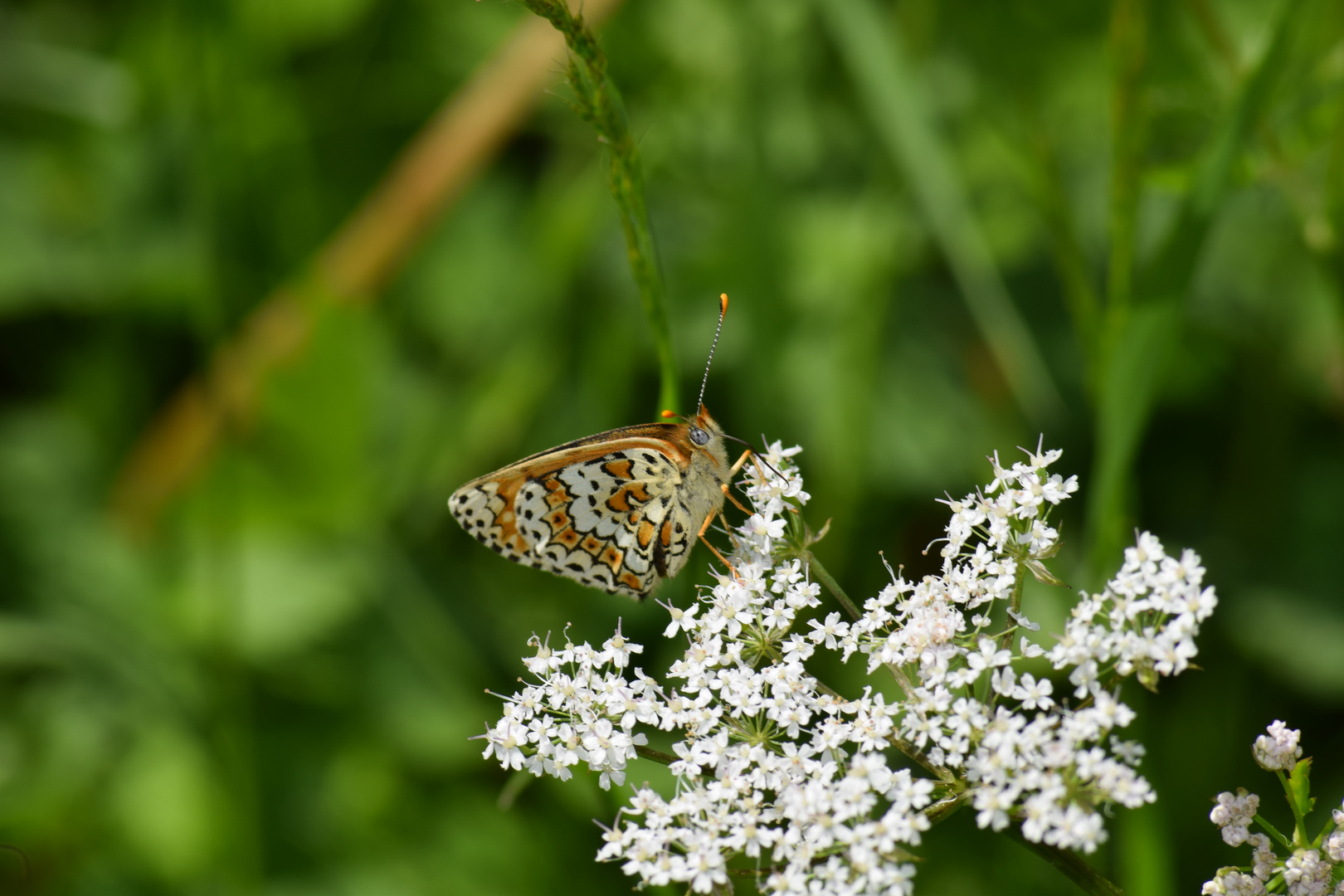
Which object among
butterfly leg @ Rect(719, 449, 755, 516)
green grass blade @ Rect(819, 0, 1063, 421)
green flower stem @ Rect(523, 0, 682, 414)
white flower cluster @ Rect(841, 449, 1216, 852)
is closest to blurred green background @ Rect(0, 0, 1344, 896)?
green grass blade @ Rect(819, 0, 1063, 421)

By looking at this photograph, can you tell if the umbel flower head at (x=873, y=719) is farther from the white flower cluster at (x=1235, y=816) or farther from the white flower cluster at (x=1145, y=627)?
the white flower cluster at (x=1235, y=816)

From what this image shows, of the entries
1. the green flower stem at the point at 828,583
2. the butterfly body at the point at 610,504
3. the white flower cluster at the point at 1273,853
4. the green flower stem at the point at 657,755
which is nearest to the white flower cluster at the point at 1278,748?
the white flower cluster at the point at 1273,853

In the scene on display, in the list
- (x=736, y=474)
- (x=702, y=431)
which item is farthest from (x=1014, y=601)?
(x=702, y=431)

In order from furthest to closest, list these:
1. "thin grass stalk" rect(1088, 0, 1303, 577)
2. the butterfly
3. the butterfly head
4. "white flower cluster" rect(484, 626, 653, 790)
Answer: the butterfly head, the butterfly, "thin grass stalk" rect(1088, 0, 1303, 577), "white flower cluster" rect(484, 626, 653, 790)

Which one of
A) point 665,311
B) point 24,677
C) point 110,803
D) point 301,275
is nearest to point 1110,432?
point 665,311

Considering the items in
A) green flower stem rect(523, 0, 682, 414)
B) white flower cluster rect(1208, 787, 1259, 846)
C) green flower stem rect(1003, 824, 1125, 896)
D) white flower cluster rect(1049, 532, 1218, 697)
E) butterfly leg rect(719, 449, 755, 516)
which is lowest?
green flower stem rect(1003, 824, 1125, 896)

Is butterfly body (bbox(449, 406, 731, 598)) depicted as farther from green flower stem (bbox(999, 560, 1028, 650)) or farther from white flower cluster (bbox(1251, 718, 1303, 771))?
white flower cluster (bbox(1251, 718, 1303, 771))
